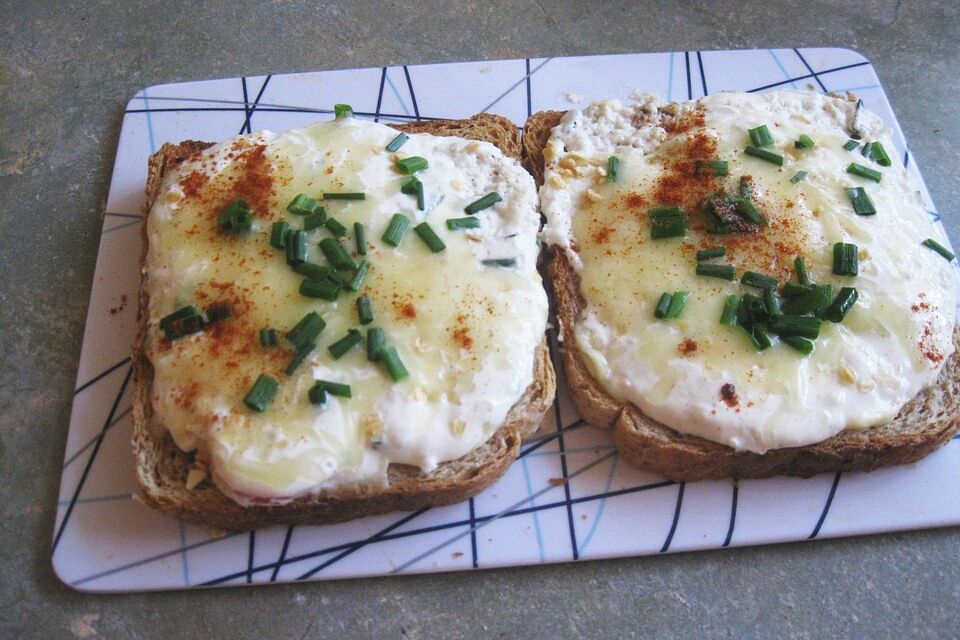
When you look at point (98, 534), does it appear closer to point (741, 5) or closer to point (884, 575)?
point (884, 575)

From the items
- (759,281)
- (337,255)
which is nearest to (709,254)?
(759,281)

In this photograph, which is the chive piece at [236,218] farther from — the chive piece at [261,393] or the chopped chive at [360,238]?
the chive piece at [261,393]

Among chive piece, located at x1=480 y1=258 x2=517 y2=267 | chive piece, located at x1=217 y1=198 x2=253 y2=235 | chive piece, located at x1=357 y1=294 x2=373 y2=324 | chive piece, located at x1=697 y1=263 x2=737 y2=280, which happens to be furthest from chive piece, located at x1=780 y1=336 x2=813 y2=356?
chive piece, located at x1=217 y1=198 x2=253 y2=235

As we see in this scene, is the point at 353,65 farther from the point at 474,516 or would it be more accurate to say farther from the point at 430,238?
the point at 474,516

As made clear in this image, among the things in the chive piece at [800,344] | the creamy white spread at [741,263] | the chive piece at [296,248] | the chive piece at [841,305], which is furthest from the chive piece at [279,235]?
the chive piece at [841,305]

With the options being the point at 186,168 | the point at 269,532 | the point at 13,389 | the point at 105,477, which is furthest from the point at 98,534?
the point at 186,168
